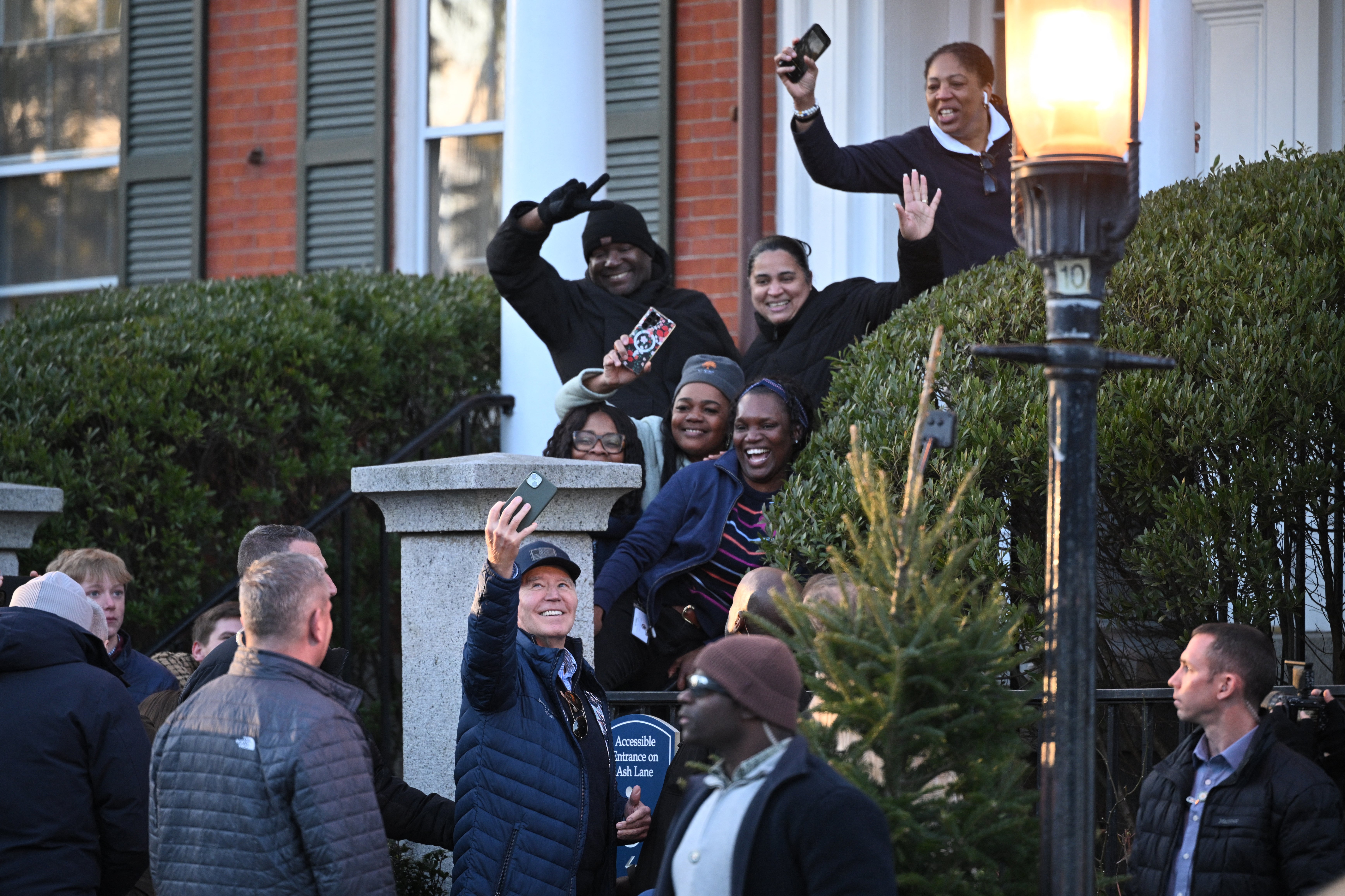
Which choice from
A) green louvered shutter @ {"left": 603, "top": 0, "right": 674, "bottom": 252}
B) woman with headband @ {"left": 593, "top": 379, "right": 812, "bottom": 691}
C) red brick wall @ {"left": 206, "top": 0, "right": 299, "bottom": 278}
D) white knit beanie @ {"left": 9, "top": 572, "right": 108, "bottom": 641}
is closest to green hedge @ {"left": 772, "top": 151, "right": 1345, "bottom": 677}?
woman with headband @ {"left": 593, "top": 379, "right": 812, "bottom": 691}

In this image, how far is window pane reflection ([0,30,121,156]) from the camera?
12102mm

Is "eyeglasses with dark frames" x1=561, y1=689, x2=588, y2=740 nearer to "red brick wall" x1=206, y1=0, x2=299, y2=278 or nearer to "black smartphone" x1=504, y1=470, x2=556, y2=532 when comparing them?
"black smartphone" x1=504, y1=470, x2=556, y2=532

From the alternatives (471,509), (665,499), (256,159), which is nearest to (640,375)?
(665,499)

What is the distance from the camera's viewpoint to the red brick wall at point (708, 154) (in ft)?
33.2

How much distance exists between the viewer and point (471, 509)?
221 inches

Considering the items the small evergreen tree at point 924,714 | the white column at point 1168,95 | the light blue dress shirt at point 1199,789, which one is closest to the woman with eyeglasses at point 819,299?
the white column at point 1168,95

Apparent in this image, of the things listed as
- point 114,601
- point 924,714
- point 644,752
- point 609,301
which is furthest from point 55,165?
point 924,714

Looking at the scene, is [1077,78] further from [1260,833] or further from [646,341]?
[646,341]

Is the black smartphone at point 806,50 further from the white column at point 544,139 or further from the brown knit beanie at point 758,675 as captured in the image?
the brown knit beanie at point 758,675

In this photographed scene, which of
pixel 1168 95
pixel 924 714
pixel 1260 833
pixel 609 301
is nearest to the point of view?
pixel 924 714

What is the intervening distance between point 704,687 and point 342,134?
8918mm

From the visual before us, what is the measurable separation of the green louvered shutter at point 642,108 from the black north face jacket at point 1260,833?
6534 millimetres

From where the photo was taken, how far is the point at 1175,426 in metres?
5.03

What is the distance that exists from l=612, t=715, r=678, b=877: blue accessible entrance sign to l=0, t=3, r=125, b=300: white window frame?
808 centimetres
